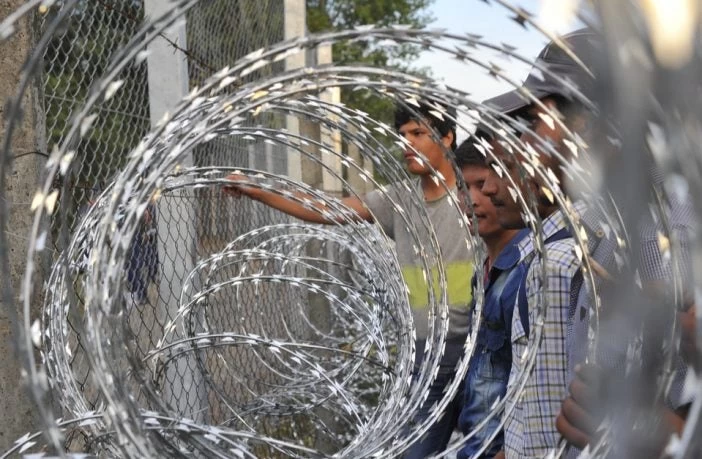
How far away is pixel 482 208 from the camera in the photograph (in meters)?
4.55

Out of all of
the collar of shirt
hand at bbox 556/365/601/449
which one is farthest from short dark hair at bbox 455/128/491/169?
hand at bbox 556/365/601/449

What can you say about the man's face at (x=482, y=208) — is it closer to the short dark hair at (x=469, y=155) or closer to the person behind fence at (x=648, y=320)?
the short dark hair at (x=469, y=155)

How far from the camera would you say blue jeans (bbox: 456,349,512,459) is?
167 inches

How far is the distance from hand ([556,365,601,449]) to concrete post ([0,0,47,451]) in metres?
2.13

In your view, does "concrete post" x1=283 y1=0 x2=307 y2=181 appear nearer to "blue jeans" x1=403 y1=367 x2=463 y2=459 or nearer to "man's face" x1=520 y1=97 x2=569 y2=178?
"blue jeans" x1=403 y1=367 x2=463 y2=459

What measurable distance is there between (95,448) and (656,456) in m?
2.16

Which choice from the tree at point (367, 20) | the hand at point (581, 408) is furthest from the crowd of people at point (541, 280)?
the tree at point (367, 20)

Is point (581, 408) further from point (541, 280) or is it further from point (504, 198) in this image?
point (504, 198)

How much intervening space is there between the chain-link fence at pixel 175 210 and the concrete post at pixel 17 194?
0.17m

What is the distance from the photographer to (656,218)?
224cm

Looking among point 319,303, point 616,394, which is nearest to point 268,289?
point 319,303

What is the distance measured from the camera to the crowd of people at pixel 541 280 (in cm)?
237

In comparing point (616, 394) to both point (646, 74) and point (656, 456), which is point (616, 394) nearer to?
point (646, 74)

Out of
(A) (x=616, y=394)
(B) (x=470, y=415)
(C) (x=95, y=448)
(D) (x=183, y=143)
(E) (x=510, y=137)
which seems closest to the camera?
(A) (x=616, y=394)
